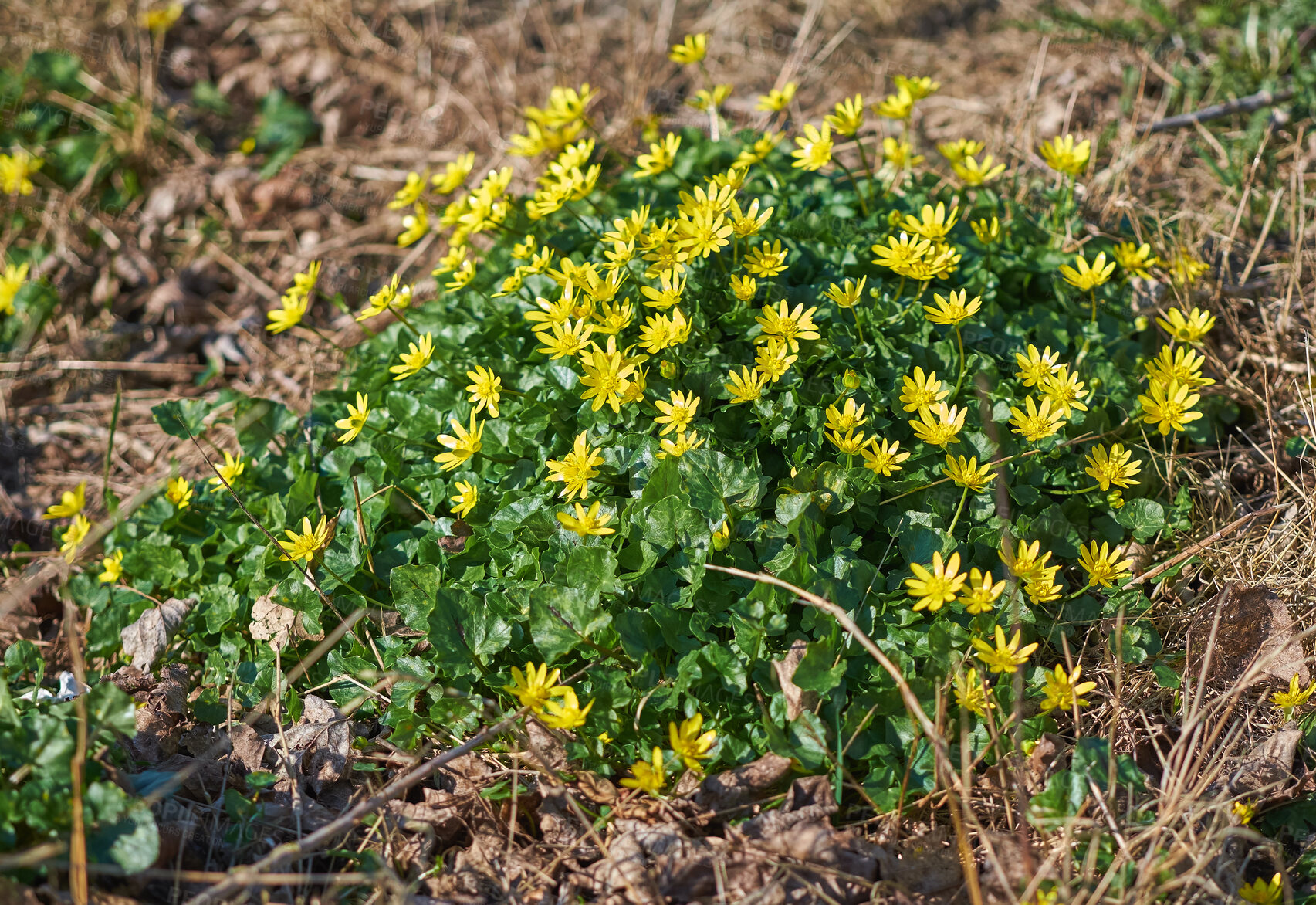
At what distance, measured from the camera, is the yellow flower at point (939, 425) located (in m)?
2.30

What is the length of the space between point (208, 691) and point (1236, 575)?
284 centimetres

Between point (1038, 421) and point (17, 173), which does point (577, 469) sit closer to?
point (1038, 421)

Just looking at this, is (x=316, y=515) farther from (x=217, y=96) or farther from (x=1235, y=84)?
(x=1235, y=84)

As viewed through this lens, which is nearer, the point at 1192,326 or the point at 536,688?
the point at 536,688

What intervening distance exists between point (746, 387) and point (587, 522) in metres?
0.56

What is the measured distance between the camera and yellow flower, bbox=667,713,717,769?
6.66 feet

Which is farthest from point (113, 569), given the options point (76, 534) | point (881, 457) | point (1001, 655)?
point (1001, 655)

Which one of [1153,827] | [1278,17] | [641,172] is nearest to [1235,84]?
[1278,17]

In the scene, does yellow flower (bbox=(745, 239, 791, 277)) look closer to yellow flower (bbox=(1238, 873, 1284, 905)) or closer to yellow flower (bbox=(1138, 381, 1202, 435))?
yellow flower (bbox=(1138, 381, 1202, 435))

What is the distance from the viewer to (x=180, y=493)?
9.45 ft

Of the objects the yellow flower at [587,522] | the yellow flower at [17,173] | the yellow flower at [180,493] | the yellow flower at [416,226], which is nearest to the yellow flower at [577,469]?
the yellow flower at [587,522]

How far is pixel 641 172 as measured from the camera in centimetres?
303

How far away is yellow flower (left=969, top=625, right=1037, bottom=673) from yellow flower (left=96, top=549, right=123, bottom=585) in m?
2.50

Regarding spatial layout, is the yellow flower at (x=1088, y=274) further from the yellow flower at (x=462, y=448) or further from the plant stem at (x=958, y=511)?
the yellow flower at (x=462, y=448)
